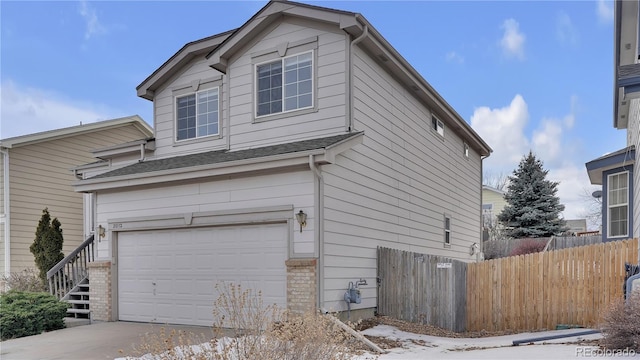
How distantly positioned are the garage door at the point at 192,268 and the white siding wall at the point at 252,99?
236 centimetres

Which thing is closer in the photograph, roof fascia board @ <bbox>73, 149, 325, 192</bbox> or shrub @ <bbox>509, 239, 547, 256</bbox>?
roof fascia board @ <bbox>73, 149, 325, 192</bbox>

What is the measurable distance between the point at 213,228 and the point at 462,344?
18.4 feet

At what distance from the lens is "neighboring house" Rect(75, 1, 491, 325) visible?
9211 mm

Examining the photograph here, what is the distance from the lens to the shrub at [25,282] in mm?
13750

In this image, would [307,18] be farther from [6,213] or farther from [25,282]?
[6,213]

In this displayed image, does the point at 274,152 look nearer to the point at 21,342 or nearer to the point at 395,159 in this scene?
the point at 395,159

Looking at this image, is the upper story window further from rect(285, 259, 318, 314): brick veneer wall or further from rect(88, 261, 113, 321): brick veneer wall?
rect(285, 259, 318, 314): brick veneer wall

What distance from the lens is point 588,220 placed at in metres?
41.5

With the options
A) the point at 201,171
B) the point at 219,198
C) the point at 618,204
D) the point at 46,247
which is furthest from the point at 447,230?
the point at 46,247

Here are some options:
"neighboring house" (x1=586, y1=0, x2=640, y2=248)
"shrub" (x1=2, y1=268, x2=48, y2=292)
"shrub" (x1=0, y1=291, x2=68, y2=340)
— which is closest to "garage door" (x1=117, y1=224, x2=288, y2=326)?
"shrub" (x1=0, y1=291, x2=68, y2=340)

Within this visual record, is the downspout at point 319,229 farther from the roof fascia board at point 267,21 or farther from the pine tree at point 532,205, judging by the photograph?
the pine tree at point 532,205

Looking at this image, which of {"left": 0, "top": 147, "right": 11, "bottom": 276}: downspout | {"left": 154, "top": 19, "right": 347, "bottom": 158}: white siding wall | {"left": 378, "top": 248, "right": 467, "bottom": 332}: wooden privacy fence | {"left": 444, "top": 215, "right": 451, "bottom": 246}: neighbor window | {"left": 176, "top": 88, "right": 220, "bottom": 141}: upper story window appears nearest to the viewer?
{"left": 154, "top": 19, "right": 347, "bottom": 158}: white siding wall

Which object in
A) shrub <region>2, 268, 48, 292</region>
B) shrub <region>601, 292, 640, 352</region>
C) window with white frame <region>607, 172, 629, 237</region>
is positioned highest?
window with white frame <region>607, 172, 629, 237</region>

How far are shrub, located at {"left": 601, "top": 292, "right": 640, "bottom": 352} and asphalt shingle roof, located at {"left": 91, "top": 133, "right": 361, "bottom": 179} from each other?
514 centimetres
